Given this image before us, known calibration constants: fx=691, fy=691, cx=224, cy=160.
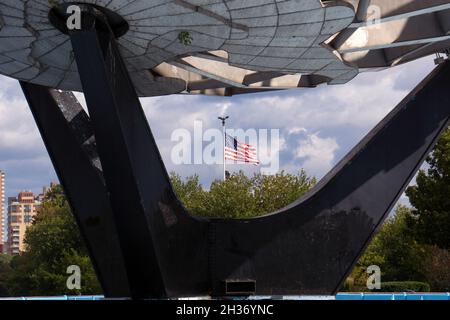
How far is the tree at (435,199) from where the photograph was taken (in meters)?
56.3

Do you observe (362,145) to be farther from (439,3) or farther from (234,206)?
(234,206)

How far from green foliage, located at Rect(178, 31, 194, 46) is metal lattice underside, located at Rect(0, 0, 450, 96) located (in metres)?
0.13

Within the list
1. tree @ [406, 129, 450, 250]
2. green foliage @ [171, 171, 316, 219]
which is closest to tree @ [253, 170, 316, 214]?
green foliage @ [171, 171, 316, 219]

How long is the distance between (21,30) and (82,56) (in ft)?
10.4

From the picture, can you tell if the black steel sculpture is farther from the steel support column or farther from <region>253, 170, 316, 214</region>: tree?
<region>253, 170, 316, 214</region>: tree

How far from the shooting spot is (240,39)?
21.7 metres

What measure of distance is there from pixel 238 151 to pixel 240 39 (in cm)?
3314

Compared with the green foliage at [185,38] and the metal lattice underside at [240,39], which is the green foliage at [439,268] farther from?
the green foliage at [185,38]

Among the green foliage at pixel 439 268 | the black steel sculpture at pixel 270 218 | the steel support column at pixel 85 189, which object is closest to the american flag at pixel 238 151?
the green foliage at pixel 439 268

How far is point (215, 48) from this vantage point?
74.2 ft

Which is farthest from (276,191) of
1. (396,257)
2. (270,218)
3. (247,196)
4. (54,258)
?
(270,218)

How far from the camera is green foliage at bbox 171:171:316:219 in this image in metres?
64.2

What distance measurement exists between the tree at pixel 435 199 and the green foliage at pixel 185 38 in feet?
130
